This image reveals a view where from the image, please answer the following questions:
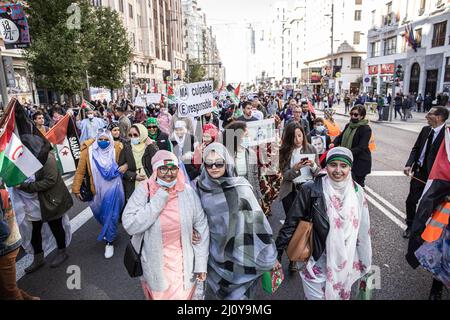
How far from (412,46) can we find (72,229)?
33.7 m

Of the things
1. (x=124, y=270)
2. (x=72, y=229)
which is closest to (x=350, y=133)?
(x=124, y=270)

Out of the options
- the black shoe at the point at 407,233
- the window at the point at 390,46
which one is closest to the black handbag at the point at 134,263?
the black shoe at the point at 407,233

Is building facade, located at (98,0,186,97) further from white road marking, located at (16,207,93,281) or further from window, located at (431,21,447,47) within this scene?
white road marking, located at (16,207,93,281)

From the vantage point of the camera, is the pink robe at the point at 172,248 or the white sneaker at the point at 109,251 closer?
the pink robe at the point at 172,248

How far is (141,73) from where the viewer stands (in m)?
48.6

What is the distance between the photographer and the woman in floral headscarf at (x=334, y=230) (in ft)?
8.89

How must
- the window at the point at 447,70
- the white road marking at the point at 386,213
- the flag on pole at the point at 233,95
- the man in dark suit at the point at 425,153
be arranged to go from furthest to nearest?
the window at the point at 447,70
the flag on pole at the point at 233,95
the white road marking at the point at 386,213
the man in dark suit at the point at 425,153

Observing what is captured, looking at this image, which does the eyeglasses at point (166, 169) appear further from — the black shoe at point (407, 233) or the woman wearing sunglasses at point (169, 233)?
the black shoe at point (407, 233)

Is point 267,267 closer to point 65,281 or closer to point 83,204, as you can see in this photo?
point 65,281

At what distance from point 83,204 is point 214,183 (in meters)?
5.14

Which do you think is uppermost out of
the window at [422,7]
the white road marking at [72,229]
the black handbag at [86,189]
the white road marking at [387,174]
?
the window at [422,7]

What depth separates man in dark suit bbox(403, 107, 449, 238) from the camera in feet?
14.5

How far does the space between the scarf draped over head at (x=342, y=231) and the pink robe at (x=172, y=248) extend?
120 cm
